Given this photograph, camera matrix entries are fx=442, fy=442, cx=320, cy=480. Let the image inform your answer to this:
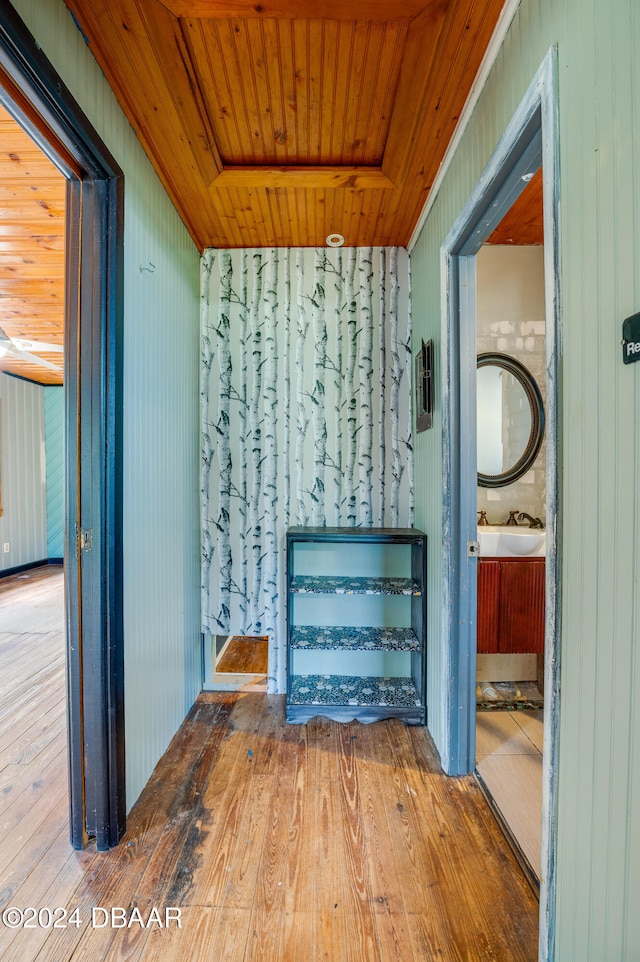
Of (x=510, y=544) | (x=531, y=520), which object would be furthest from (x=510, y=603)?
(x=531, y=520)

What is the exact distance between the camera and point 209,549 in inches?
103

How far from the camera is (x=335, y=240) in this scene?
253 centimetres

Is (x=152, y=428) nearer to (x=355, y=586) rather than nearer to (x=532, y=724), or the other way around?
(x=355, y=586)

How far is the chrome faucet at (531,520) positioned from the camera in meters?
2.64

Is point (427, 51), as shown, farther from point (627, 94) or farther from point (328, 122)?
point (627, 94)

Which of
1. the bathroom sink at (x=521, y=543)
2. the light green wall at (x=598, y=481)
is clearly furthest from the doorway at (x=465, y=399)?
the bathroom sink at (x=521, y=543)

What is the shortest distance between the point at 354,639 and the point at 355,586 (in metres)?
0.30

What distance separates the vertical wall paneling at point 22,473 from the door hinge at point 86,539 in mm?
5018

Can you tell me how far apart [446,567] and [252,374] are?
5.07ft

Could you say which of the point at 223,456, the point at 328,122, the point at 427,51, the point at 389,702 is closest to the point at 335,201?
the point at 328,122

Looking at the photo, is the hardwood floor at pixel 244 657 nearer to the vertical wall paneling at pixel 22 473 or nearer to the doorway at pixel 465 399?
the doorway at pixel 465 399

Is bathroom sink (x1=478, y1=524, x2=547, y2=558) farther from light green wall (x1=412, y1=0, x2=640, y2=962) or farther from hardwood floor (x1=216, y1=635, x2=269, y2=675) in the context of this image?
hardwood floor (x1=216, y1=635, x2=269, y2=675)

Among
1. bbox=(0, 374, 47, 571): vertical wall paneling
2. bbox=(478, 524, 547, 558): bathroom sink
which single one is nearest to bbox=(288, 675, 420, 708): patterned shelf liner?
bbox=(478, 524, 547, 558): bathroom sink

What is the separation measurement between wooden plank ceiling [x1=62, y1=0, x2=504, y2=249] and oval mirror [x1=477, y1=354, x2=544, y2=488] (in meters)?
1.03
